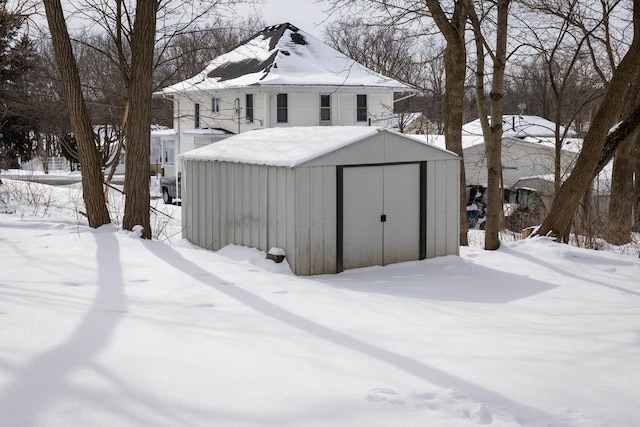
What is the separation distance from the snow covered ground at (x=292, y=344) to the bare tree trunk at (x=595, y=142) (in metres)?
3.20

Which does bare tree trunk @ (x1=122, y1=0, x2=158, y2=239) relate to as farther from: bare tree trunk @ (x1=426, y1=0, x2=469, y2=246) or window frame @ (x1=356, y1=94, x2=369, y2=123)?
window frame @ (x1=356, y1=94, x2=369, y2=123)

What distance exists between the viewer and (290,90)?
31672mm

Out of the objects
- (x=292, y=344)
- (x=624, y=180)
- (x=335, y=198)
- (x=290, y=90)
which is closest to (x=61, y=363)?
(x=292, y=344)

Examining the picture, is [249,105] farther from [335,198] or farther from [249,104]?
[335,198]

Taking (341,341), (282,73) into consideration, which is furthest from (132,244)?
(282,73)

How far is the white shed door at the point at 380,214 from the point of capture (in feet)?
36.6

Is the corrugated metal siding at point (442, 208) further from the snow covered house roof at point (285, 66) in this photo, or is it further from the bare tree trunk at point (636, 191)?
the snow covered house roof at point (285, 66)

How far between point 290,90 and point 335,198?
21.4 m

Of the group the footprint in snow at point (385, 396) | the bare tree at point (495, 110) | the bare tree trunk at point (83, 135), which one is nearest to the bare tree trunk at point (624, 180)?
the bare tree at point (495, 110)

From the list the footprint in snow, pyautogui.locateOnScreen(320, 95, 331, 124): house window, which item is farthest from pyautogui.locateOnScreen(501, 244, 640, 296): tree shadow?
pyautogui.locateOnScreen(320, 95, 331, 124): house window

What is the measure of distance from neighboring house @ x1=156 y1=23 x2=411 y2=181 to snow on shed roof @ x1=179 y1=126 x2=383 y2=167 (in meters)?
17.4

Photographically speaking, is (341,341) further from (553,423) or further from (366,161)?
(366,161)

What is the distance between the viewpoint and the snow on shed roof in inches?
427

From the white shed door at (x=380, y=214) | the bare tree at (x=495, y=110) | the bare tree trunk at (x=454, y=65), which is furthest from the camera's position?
the bare tree trunk at (x=454, y=65)
